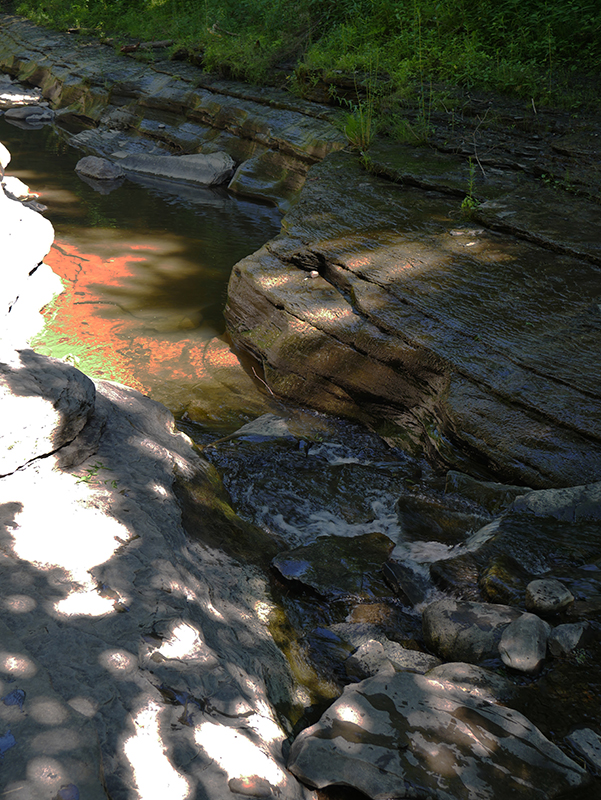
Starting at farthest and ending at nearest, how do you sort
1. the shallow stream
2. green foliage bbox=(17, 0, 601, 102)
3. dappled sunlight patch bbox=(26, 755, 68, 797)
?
green foliage bbox=(17, 0, 601, 102) → the shallow stream → dappled sunlight patch bbox=(26, 755, 68, 797)

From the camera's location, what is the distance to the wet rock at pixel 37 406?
240 cm

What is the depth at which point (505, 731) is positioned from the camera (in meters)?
1.85

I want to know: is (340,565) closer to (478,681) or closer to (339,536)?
(339,536)

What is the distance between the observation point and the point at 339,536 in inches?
131

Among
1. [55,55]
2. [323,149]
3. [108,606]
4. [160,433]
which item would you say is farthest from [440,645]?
[55,55]

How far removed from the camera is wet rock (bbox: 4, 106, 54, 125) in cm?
1340

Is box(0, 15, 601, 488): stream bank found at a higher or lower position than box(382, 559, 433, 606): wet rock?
higher

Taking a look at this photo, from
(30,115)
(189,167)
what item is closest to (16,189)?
(189,167)

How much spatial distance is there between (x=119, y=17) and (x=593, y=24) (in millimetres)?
14011

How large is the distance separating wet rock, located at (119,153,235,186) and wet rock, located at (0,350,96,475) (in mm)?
7812

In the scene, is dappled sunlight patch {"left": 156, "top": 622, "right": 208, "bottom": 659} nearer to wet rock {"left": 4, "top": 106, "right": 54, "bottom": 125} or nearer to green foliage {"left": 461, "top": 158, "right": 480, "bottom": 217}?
green foliage {"left": 461, "top": 158, "right": 480, "bottom": 217}

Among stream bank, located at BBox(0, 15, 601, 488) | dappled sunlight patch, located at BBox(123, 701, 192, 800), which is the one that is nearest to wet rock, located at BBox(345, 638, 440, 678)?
dappled sunlight patch, located at BBox(123, 701, 192, 800)

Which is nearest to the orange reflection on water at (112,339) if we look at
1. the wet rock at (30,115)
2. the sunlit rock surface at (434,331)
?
the sunlit rock surface at (434,331)

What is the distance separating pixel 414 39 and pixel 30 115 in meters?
9.31
